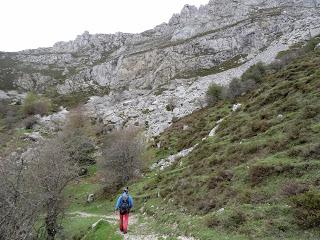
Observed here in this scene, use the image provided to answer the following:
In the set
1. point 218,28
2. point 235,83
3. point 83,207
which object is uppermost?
point 218,28

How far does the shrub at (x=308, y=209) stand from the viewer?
12.6m

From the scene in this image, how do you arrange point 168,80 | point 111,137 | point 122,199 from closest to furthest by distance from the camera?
point 122,199, point 111,137, point 168,80

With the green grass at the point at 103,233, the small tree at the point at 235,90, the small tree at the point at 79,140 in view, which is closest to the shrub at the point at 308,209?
the green grass at the point at 103,233

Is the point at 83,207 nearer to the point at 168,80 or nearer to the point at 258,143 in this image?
the point at 258,143

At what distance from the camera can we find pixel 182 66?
124438 millimetres

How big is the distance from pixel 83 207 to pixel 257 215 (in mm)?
27916

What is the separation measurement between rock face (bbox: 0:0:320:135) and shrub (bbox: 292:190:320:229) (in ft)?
175

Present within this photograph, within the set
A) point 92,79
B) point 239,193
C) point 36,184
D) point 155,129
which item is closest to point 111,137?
point 155,129

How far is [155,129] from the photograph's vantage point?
67938 mm

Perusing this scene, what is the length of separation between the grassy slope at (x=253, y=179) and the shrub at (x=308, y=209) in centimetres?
30

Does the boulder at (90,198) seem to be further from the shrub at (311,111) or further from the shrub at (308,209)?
the shrub at (308,209)

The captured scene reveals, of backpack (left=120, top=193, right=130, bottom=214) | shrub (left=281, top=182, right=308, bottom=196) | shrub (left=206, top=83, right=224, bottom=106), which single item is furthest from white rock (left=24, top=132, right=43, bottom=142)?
shrub (left=281, top=182, right=308, bottom=196)

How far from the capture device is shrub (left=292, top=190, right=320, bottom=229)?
12.6 m

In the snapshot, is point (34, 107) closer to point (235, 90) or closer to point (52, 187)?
point (235, 90)
